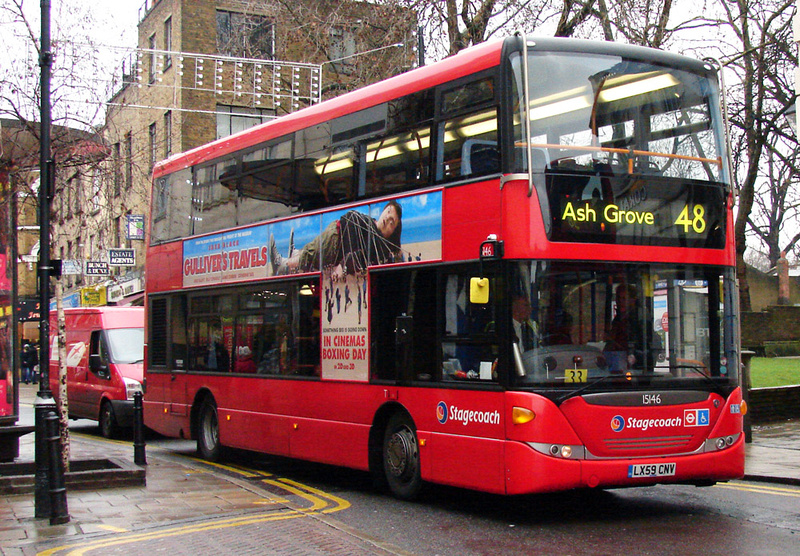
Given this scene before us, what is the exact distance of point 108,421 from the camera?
19.0m

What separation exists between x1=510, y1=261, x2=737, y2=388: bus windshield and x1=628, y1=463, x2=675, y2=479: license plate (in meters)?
0.77

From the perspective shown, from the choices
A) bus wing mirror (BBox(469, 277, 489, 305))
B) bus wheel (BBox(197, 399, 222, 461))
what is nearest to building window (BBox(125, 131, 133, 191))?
bus wheel (BBox(197, 399, 222, 461))

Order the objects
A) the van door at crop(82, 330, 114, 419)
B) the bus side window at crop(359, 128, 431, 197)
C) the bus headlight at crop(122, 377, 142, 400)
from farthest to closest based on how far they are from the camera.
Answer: the van door at crop(82, 330, 114, 419), the bus headlight at crop(122, 377, 142, 400), the bus side window at crop(359, 128, 431, 197)

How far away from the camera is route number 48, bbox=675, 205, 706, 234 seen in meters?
9.39

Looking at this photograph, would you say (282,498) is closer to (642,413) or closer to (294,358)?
(294,358)

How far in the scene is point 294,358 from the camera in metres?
12.5

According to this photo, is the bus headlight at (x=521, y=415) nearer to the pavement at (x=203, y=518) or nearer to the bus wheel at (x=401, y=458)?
the pavement at (x=203, y=518)

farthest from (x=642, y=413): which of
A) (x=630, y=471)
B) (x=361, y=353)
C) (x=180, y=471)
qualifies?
(x=180, y=471)

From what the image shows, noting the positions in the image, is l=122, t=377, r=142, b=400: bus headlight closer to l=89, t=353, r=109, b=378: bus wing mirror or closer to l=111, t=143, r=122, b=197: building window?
l=89, t=353, r=109, b=378: bus wing mirror

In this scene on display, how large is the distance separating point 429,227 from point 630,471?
3082mm

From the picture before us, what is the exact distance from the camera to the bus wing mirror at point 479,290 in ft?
29.2

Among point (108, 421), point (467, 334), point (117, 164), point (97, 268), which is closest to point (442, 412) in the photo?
point (467, 334)

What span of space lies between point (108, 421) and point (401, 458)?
10.3 meters

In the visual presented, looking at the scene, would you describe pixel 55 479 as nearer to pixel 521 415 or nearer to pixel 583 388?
pixel 521 415
